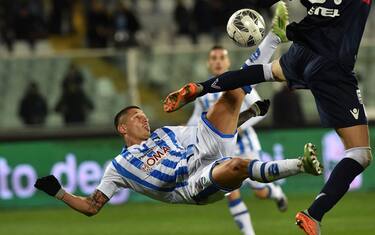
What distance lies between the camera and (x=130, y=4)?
69.6ft

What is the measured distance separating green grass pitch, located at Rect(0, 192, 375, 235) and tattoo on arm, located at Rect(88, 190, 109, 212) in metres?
2.95

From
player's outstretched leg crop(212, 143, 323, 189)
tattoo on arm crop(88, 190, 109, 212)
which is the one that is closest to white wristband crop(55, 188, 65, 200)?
tattoo on arm crop(88, 190, 109, 212)

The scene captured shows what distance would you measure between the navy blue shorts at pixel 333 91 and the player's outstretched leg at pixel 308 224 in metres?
0.79

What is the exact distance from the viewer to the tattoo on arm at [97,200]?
8.66 meters

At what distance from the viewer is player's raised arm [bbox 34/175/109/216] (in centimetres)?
845

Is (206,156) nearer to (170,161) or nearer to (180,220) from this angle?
(170,161)

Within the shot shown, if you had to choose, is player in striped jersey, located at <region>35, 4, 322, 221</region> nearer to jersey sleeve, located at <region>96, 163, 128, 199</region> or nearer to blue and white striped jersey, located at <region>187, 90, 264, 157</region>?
jersey sleeve, located at <region>96, 163, 128, 199</region>

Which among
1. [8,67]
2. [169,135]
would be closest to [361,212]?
[169,135]

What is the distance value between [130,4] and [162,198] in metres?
12.7

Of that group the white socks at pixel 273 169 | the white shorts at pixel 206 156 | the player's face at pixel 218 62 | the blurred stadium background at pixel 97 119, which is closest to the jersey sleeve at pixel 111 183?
the white shorts at pixel 206 156

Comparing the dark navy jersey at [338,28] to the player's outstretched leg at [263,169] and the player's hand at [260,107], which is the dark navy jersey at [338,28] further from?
the player's outstretched leg at [263,169]

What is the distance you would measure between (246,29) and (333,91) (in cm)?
112

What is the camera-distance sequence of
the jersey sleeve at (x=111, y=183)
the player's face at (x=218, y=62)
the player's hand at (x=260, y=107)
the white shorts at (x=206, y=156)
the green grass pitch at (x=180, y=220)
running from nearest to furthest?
1. the white shorts at (x=206, y=156)
2. the jersey sleeve at (x=111, y=183)
3. the player's hand at (x=260, y=107)
4. the player's face at (x=218, y=62)
5. the green grass pitch at (x=180, y=220)

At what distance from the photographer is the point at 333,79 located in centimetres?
817
